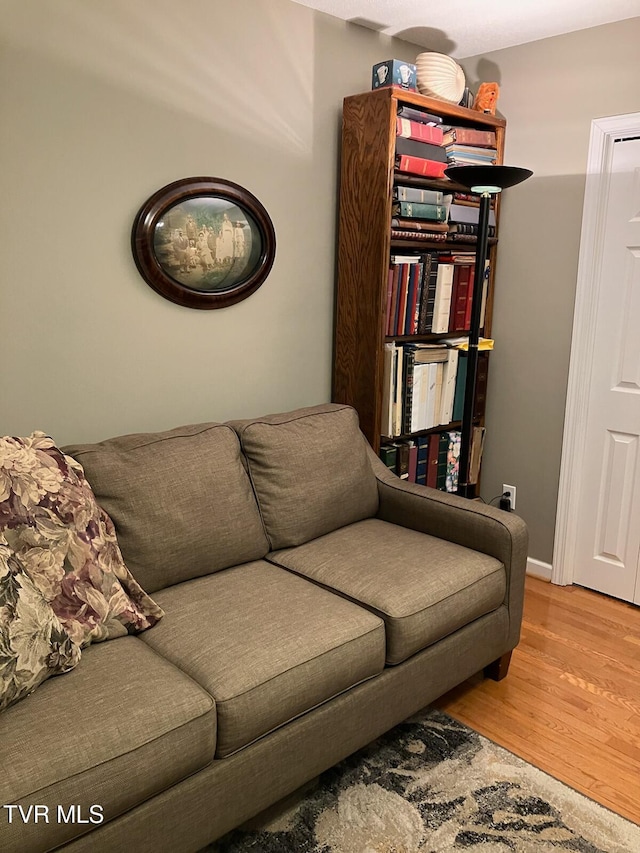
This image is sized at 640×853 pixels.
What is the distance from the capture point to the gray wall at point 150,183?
2.14 metres

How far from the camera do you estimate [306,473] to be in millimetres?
2471

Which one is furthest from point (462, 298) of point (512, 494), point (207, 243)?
point (207, 243)

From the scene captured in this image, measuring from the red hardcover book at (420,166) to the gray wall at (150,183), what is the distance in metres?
0.31

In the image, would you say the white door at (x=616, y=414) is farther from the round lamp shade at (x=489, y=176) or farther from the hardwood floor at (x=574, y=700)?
the round lamp shade at (x=489, y=176)

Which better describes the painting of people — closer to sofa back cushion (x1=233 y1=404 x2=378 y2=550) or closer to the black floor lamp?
sofa back cushion (x1=233 y1=404 x2=378 y2=550)

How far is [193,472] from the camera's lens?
7.18 feet

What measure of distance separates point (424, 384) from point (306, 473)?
2.79 feet

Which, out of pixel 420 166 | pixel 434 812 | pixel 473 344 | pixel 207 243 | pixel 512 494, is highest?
pixel 420 166

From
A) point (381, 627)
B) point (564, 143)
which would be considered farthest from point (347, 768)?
point (564, 143)

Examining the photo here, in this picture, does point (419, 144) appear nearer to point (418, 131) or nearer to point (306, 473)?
point (418, 131)

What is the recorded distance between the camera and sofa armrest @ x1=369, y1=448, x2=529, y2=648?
240 centimetres

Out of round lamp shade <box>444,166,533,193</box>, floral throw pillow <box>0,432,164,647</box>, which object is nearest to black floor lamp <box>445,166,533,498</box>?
round lamp shade <box>444,166,533,193</box>

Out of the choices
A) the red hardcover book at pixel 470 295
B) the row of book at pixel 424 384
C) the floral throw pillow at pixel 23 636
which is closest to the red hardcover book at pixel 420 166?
the red hardcover book at pixel 470 295

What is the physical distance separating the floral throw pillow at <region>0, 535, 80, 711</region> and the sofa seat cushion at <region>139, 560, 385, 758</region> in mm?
308
